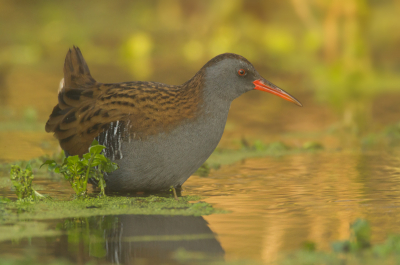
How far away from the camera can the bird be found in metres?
5.71

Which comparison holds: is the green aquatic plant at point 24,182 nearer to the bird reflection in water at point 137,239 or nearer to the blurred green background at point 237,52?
the bird reflection in water at point 137,239

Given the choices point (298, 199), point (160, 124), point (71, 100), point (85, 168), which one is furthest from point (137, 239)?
point (71, 100)

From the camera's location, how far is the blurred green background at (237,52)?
1020 centimetres

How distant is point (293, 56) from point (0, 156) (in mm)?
9656

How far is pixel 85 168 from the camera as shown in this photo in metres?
5.61

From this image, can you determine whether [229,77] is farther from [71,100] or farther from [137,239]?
[137,239]

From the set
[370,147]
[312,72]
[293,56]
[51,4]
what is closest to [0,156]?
[370,147]

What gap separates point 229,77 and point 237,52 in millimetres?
9422

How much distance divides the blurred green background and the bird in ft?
6.76

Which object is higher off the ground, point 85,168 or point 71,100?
point 71,100

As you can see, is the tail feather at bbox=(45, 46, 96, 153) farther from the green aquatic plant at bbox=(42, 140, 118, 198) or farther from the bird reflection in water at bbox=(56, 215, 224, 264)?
the bird reflection in water at bbox=(56, 215, 224, 264)

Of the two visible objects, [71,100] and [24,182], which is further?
[71,100]

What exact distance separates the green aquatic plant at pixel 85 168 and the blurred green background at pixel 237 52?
2.18 metres

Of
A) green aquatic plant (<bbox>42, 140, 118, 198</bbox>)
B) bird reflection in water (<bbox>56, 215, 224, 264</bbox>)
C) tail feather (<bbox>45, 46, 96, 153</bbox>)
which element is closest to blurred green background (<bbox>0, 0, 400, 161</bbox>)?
tail feather (<bbox>45, 46, 96, 153</bbox>)
